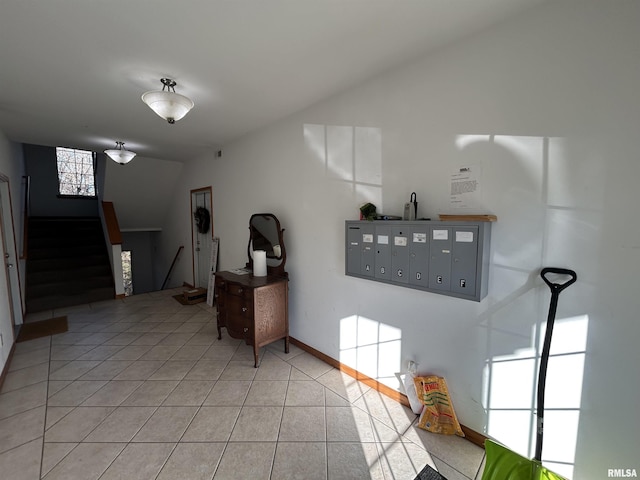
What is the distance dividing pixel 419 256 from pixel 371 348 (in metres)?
1.04

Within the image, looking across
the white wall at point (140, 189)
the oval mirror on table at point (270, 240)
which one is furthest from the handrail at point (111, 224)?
the oval mirror on table at point (270, 240)

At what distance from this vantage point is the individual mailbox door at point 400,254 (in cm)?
185

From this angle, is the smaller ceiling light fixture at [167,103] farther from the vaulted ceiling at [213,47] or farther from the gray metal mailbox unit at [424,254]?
the gray metal mailbox unit at [424,254]

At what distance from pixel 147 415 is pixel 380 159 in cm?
273

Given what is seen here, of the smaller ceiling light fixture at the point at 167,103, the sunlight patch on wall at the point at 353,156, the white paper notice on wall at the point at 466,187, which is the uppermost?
the smaller ceiling light fixture at the point at 167,103

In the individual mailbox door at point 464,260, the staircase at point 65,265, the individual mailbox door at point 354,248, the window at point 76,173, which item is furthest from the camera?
the window at point 76,173

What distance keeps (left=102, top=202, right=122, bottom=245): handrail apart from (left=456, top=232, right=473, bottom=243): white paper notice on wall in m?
5.64

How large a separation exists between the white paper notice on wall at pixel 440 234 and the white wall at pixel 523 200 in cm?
22

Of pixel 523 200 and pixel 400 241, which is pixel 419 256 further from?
pixel 523 200

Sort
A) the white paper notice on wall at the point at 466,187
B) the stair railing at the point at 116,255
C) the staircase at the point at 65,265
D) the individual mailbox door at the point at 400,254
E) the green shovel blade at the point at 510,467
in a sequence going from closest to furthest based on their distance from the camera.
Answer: the green shovel blade at the point at 510,467 < the white paper notice on wall at the point at 466,187 < the individual mailbox door at the point at 400,254 < the staircase at the point at 65,265 < the stair railing at the point at 116,255

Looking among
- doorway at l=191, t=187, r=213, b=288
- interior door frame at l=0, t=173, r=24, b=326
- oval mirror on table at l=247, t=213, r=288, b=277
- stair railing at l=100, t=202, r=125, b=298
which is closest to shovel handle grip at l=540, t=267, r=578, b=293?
oval mirror on table at l=247, t=213, r=288, b=277

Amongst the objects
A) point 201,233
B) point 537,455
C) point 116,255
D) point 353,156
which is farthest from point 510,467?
point 116,255

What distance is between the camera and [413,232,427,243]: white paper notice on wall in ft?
5.75

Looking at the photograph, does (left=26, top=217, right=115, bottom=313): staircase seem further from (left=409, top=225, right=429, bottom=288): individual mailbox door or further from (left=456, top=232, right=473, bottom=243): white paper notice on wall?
(left=456, top=232, right=473, bottom=243): white paper notice on wall
